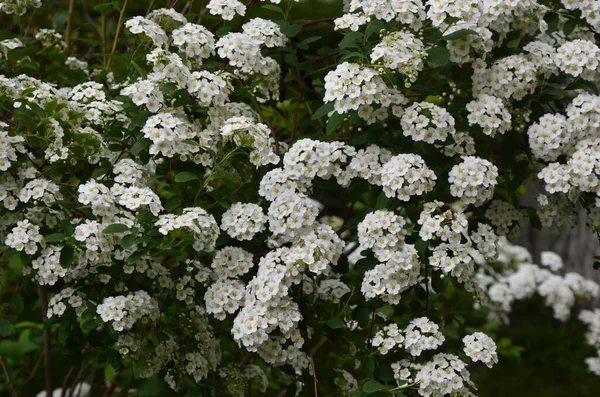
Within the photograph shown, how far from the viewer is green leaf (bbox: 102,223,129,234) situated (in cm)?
249

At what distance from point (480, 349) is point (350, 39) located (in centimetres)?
110

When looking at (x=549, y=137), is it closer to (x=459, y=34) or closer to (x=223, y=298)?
(x=459, y=34)

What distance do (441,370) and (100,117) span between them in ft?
4.60

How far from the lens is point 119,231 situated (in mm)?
2508

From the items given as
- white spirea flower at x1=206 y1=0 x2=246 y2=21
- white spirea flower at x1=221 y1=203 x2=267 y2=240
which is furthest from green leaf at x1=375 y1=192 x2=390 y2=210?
white spirea flower at x1=206 y1=0 x2=246 y2=21

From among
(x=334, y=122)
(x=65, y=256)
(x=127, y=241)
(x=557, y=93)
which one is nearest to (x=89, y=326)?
(x=65, y=256)

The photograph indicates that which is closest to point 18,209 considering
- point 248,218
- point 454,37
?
point 248,218

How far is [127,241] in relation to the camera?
2512mm

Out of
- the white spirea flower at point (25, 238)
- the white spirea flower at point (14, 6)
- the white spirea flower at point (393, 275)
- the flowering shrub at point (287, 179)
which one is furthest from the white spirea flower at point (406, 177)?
the white spirea flower at point (14, 6)

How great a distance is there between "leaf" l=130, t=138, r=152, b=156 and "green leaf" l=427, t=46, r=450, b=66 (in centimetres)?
97

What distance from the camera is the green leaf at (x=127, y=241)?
2498 millimetres

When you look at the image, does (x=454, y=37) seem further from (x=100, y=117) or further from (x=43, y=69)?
(x=43, y=69)

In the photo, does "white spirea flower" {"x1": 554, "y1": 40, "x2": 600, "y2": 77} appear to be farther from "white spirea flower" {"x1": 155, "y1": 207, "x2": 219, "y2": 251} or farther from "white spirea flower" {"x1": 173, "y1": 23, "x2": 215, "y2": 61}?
"white spirea flower" {"x1": 155, "y1": 207, "x2": 219, "y2": 251}

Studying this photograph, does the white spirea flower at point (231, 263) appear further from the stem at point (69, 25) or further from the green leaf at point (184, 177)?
the stem at point (69, 25)
